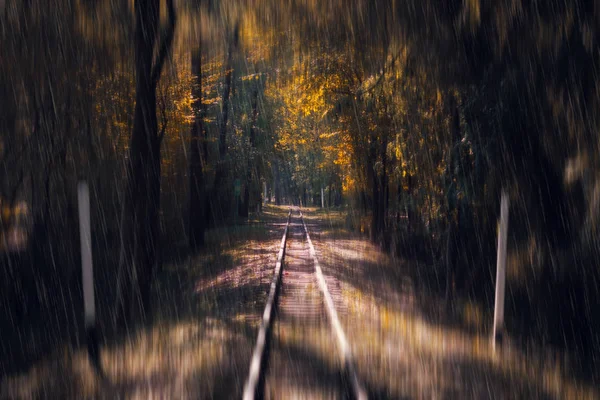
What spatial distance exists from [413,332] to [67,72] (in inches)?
424

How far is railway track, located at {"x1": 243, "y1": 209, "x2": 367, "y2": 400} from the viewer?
207 inches

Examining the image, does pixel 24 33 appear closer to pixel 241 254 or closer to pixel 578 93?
pixel 241 254

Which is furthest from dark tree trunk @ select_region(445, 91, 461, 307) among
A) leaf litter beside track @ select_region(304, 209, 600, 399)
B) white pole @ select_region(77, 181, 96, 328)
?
white pole @ select_region(77, 181, 96, 328)

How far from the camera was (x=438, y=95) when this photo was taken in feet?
31.3

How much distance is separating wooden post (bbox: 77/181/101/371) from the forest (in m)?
2.29

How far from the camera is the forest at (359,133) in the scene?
6.80 metres

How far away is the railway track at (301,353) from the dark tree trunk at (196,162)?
10.4 m

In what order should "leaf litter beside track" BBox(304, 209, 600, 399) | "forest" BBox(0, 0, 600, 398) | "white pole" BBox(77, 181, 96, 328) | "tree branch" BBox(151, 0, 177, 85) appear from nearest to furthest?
"leaf litter beside track" BBox(304, 209, 600, 399) < "white pole" BBox(77, 181, 96, 328) < "forest" BBox(0, 0, 600, 398) < "tree branch" BBox(151, 0, 177, 85)

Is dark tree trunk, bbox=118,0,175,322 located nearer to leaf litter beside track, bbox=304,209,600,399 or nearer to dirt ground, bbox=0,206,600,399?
dirt ground, bbox=0,206,600,399

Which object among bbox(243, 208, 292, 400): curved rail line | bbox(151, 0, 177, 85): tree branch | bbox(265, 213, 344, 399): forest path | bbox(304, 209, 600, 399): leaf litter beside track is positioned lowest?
bbox(304, 209, 600, 399): leaf litter beside track

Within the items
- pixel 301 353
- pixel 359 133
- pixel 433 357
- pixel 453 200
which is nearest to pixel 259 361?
pixel 301 353

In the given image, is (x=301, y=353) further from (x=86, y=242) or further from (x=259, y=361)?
(x=86, y=242)

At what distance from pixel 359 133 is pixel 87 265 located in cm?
1360

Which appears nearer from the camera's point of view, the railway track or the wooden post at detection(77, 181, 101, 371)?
the railway track
